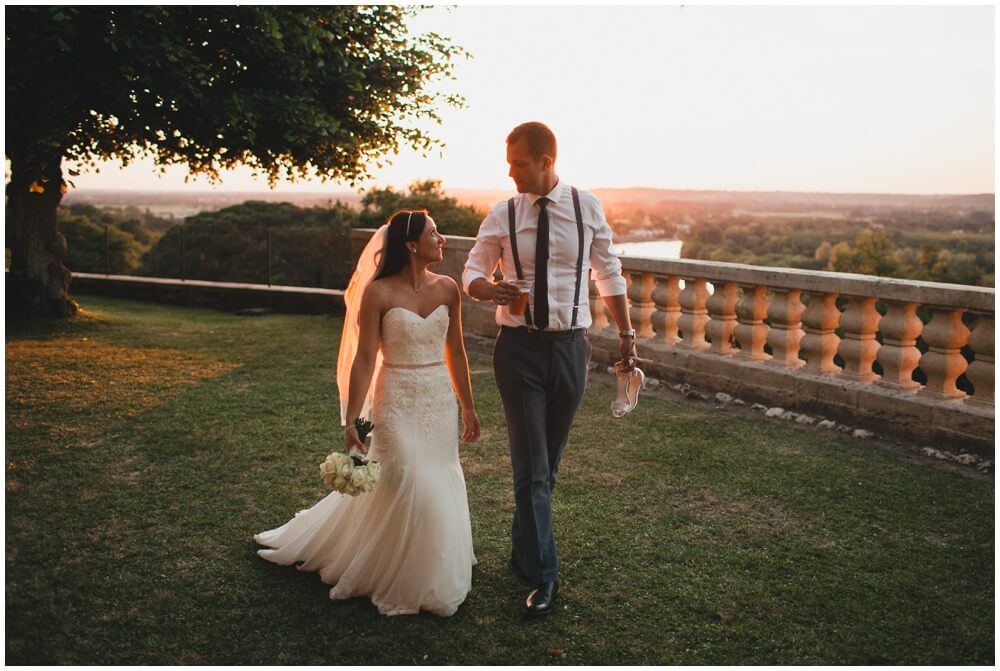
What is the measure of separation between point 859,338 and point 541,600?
4162 millimetres

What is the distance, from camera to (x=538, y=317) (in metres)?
4.12

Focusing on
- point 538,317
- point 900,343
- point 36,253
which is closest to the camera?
point 538,317

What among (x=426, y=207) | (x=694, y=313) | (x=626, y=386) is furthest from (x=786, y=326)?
(x=426, y=207)

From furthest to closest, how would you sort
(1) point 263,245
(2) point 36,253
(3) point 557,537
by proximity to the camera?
1. (1) point 263,245
2. (2) point 36,253
3. (3) point 557,537

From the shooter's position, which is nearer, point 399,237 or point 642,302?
point 399,237

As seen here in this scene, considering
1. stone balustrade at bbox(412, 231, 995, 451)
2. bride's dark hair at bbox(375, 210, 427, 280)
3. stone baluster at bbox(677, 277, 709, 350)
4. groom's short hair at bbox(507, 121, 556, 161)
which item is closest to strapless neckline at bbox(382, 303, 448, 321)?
bride's dark hair at bbox(375, 210, 427, 280)

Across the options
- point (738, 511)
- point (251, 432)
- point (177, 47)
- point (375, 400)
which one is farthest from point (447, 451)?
point (177, 47)

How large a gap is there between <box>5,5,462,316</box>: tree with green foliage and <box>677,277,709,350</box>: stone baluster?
532cm

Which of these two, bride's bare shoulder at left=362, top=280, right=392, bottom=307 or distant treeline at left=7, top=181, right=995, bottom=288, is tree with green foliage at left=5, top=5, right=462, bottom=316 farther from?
bride's bare shoulder at left=362, top=280, right=392, bottom=307

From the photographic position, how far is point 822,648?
154 inches

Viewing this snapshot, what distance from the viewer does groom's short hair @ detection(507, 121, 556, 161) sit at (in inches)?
162

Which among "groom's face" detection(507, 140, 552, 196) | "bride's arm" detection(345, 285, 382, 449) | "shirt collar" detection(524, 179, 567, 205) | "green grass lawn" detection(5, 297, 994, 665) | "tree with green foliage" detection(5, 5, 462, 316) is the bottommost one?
"green grass lawn" detection(5, 297, 994, 665)

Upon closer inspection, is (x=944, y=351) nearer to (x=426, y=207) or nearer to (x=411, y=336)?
(x=411, y=336)

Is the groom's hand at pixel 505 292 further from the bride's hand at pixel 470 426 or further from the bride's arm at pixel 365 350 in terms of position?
the bride's hand at pixel 470 426
